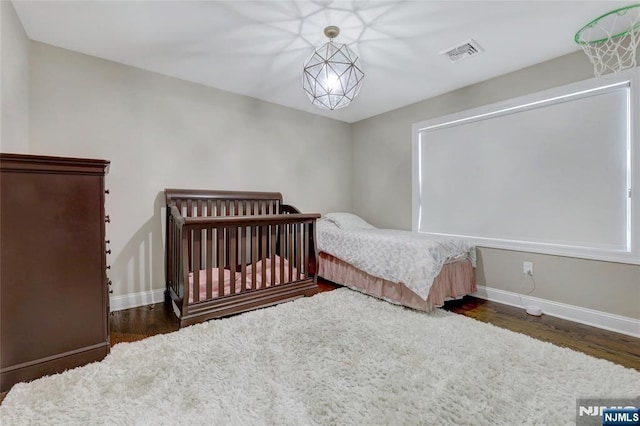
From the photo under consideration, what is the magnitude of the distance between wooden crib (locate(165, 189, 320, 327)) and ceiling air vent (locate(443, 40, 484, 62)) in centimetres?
190

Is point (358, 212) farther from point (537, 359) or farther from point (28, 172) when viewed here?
point (28, 172)

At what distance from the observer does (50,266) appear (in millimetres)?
1469

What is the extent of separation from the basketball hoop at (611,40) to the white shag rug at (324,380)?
2174 mm

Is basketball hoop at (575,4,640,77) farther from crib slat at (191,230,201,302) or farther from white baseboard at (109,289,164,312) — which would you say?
white baseboard at (109,289,164,312)

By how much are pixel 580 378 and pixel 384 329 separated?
1076 millimetres

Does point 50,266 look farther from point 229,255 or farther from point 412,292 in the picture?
point 412,292

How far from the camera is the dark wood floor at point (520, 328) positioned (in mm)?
1795

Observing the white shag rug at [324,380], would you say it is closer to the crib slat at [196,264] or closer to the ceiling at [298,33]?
the crib slat at [196,264]

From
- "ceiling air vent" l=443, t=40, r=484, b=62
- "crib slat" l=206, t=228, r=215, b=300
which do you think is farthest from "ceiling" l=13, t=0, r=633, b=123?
"crib slat" l=206, t=228, r=215, b=300

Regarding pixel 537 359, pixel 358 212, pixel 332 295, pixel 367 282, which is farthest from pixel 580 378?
pixel 358 212

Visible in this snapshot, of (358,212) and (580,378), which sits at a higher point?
(358,212)

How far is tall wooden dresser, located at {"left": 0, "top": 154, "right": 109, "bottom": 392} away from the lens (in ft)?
4.50

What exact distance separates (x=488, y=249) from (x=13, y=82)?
414cm

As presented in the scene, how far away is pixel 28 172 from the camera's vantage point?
4.63 feet
